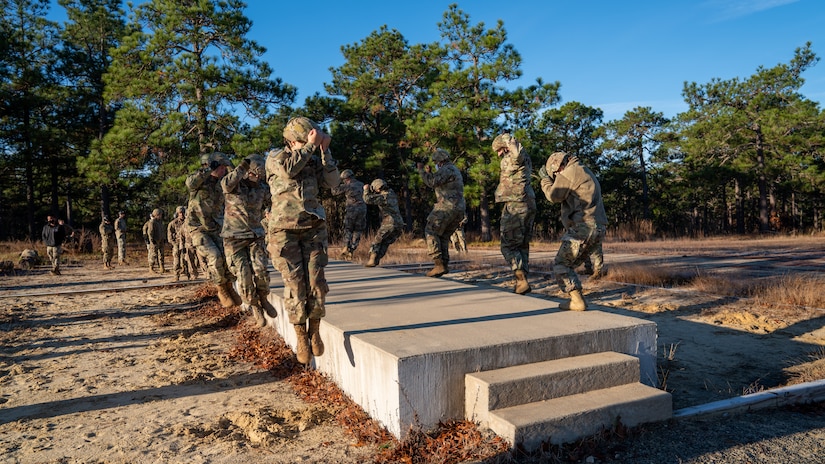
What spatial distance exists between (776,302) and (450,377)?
217 inches

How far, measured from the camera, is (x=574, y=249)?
17.1 feet

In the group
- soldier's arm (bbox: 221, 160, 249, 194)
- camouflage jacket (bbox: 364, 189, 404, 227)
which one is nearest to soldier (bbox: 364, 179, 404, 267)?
camouflage jacket (bbox: 364, 189, 404, 227)

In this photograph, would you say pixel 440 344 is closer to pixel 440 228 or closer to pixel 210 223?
pixel 210 223

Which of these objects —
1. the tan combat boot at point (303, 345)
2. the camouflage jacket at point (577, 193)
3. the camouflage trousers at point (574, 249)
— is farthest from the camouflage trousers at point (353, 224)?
the tan combat boot at point (303, 345)

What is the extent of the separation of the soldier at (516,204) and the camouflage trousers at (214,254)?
11.9ft

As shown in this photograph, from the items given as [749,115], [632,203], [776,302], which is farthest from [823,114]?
[776,302]

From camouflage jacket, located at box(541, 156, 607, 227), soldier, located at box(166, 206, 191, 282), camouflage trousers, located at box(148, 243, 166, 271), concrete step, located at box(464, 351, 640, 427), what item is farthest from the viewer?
camouflage trousers, located at box(148, 243, 166, 271)

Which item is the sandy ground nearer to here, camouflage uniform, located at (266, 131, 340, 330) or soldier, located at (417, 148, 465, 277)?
camouflage uniform, located at (266, 131, 340, 330)

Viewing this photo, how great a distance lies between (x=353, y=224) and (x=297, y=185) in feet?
26.5

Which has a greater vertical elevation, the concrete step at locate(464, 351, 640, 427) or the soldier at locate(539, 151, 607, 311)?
the soldier at locate(539, 151, 607, 311)

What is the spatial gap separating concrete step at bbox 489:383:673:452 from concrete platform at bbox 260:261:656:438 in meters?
0.36

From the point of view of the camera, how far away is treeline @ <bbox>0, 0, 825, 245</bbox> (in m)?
19.8

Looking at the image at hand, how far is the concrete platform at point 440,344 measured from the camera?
326 cm

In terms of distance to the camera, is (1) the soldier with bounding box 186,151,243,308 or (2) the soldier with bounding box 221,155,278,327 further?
(1) the soldier with bounding box 186,151,243,308
